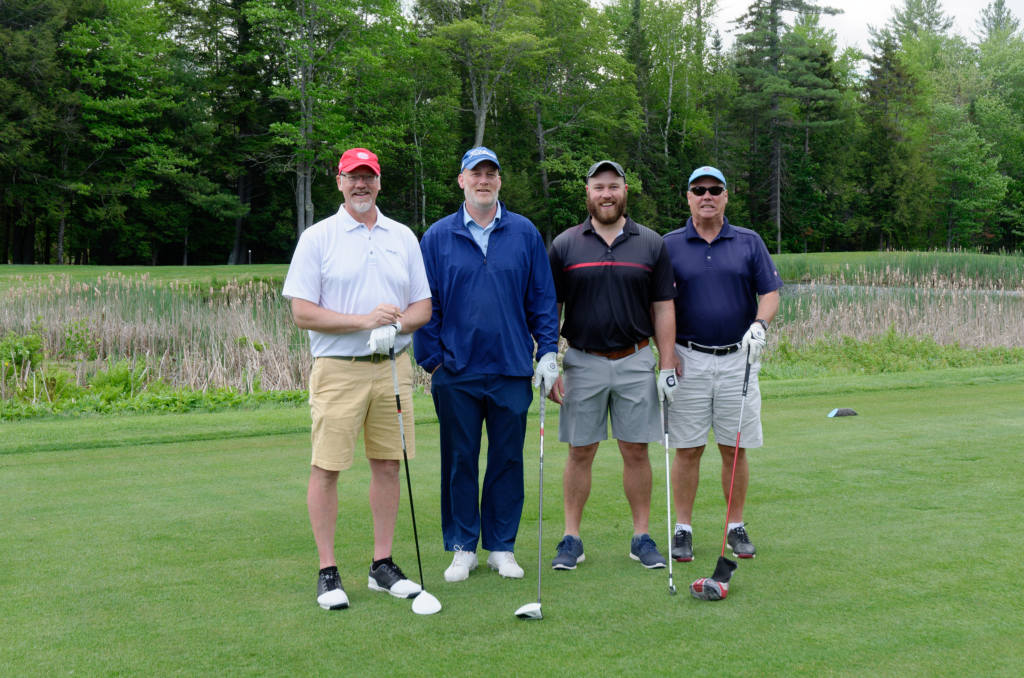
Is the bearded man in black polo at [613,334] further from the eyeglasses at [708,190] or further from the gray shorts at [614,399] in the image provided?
the eyeglasses at [708,190]

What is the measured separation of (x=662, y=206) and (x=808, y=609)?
145 ft

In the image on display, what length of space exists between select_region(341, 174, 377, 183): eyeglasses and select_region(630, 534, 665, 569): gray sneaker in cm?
176

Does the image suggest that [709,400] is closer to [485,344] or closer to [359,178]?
[485,344]

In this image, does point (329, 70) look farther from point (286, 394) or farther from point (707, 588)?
point (707, 588)

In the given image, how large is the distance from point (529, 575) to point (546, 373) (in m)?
0.79

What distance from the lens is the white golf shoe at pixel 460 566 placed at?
354cm

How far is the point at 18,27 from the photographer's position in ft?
113

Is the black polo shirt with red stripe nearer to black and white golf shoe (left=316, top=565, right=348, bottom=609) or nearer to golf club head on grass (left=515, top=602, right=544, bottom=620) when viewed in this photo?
golf club head on grass (left=515, top=602, right=544, bottom=620)

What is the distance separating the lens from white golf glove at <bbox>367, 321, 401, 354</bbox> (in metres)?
3.39

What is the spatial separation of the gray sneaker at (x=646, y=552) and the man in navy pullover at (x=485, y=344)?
0.48m

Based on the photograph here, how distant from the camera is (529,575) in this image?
359 centimetres

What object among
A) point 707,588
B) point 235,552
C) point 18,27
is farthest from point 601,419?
point 18,27

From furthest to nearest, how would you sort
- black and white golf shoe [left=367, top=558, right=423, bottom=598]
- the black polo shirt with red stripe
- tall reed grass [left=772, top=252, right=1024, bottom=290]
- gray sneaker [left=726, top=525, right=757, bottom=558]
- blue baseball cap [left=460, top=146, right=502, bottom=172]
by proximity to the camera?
tall reed grass [left=772, top=252, right=1024, bottom=290] → the black polo shirt with red stripe → blue baseball cap [left=460, top=146, right=502, bottom=172] → gray sneaker [left=726, top=525, right=757, bottom=558] → black and white golf shoe [left=367, top=558, right=423, bottom=598]

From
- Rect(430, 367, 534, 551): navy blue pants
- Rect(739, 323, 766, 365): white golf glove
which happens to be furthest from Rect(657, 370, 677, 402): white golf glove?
Rect(430, 367, 534, 551): navy blue pants
